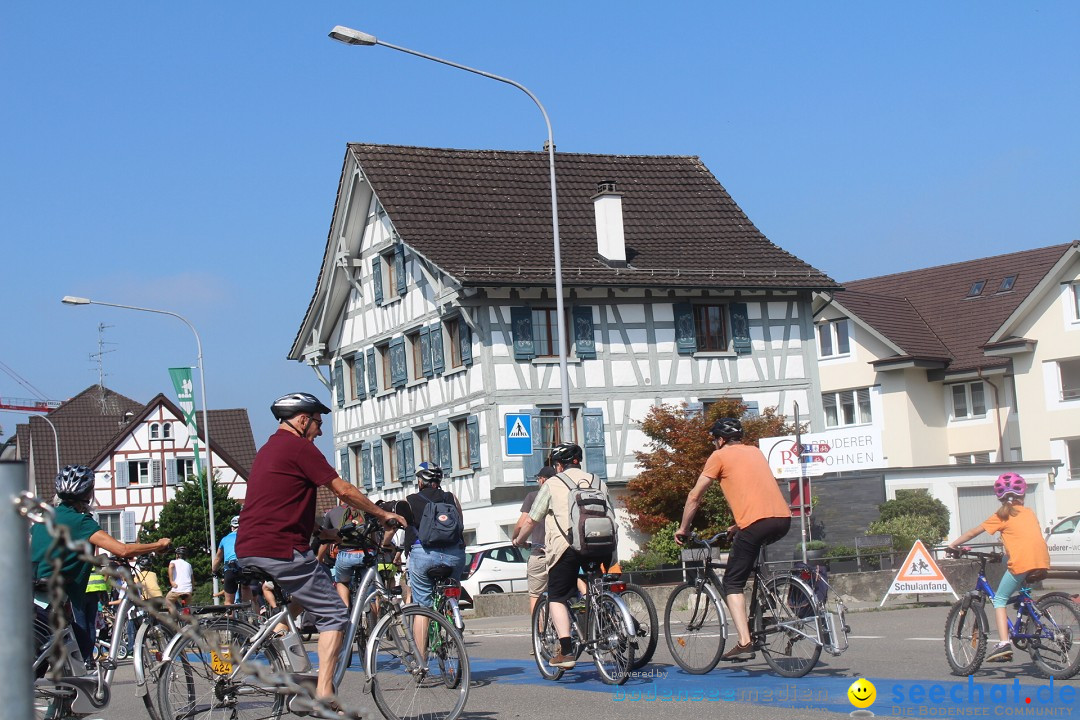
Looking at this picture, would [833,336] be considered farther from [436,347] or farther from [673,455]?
[673,455]

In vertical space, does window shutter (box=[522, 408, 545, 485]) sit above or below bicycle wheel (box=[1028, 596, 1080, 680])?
above

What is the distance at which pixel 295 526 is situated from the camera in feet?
25.7

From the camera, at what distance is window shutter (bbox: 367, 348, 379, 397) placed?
44.8 meters

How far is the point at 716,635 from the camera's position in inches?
412

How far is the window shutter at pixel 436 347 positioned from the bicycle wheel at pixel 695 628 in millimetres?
29658

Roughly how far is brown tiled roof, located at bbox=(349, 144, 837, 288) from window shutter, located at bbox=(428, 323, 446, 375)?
7.38ft

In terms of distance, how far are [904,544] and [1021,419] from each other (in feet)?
76.6

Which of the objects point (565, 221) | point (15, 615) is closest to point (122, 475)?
point (565, 221)

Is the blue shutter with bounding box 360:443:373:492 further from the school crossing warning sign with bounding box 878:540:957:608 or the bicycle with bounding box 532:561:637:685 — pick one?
the bicycle with bounding box 532:561:637:685

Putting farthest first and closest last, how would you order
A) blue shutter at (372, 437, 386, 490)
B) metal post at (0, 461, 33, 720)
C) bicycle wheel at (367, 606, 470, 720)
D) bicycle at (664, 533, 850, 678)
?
blue shutter at (372, 437, 386, 490) → bicycle at (664, 533, 850, 678) → bicycle wheel at (367, 606, 470, 720) → metal post at (0, 461, 33, 720)

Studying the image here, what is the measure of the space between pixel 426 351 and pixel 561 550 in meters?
31.0

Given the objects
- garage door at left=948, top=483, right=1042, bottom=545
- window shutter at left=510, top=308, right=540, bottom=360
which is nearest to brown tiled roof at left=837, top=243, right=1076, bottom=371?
garage door at left=948, top=483, right=1042, bottom=545

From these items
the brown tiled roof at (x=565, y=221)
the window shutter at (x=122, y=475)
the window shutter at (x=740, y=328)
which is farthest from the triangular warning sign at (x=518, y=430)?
the window shutter at (x=122, y=475)

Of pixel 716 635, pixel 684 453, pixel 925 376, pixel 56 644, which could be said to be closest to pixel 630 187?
pixel 684 453
